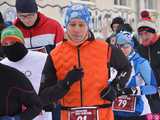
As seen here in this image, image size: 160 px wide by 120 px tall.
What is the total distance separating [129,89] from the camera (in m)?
5.80

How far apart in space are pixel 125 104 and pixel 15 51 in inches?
66.1

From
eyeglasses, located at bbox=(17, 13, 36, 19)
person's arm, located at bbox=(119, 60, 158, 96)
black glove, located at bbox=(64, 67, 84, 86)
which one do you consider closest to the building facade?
person's arm, located at bbox=(119, 60, 158, 96)

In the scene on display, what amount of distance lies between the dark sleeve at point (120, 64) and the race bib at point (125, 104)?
4.17 feet

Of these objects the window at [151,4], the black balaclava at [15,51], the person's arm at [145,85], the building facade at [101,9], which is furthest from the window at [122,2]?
the black balaclava at [15,51]

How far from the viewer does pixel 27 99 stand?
3.69 metres

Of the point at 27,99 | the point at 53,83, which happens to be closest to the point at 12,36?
the point at 53,83

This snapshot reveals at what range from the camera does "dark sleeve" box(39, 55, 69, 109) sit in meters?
4.25

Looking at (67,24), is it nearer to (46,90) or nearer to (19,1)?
(46,90)

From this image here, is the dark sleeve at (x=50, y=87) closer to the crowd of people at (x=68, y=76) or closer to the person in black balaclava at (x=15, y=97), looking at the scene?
the crowd of people at (x=68, y=76)

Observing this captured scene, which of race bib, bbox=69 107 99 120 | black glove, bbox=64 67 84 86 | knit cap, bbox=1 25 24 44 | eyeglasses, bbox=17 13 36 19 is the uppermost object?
eyeglasses, bbox=17 13 36 19

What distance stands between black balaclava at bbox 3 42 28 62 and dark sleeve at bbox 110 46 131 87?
732 millimetres

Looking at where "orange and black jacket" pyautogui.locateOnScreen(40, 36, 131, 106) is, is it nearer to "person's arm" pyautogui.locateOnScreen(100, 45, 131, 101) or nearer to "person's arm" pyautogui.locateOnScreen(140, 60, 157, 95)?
"person's arm" pyautogui.locateOnScreen(100, 45, 131, 101)

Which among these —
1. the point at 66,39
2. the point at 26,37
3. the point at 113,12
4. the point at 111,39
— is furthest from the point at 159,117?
the point at 113,12

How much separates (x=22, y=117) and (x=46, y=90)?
688 millimetres
